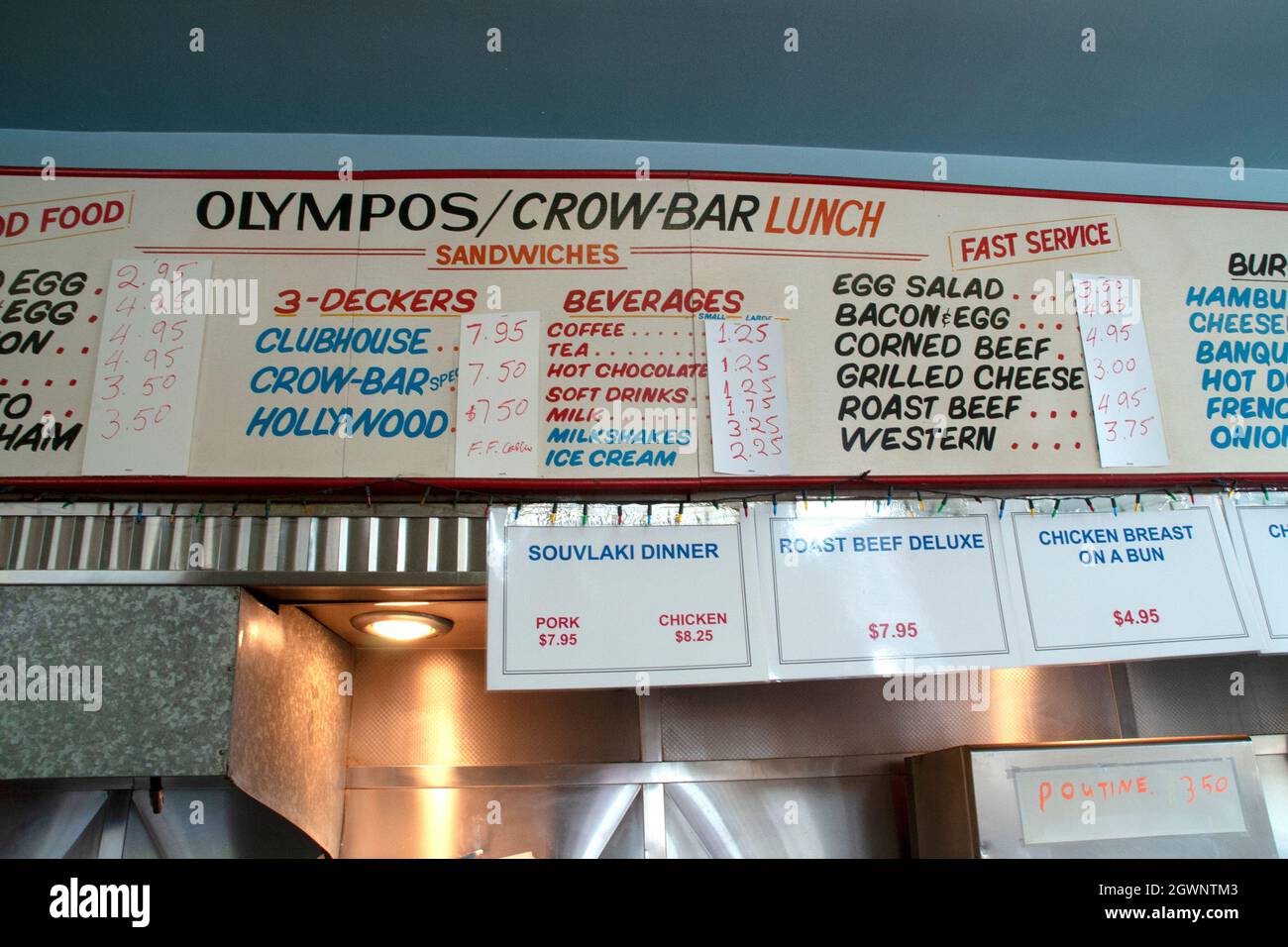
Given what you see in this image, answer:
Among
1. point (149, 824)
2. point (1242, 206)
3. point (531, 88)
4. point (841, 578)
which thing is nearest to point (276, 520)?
point (149, 824)

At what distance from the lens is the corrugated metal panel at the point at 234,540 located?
2623 millimetres

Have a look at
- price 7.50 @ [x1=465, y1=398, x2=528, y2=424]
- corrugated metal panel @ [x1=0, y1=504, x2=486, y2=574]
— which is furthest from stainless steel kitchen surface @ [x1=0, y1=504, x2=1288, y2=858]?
price 7.50 @ [x1=465, y1=398, x2=528, y2=424]

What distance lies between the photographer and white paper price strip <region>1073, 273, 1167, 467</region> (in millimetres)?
2998

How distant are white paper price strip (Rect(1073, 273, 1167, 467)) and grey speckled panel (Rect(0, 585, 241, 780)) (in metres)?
2.75

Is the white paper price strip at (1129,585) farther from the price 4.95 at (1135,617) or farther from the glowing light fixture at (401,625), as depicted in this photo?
the glowing light fixture at (401,625)

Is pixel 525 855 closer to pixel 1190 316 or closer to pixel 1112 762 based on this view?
pixel 1112 762

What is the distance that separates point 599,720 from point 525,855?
52 cm

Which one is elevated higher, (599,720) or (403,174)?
(403,174)

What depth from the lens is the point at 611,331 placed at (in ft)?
9.59

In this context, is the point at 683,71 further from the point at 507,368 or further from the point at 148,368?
the point at 148,368

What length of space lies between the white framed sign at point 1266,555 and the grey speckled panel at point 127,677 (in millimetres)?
3099

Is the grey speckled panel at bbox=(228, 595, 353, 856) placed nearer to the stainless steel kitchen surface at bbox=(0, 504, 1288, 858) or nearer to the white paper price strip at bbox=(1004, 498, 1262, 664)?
the stainless steel kitchen surface at bbox=(0, 504, 1288, 858)

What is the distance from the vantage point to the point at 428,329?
2885 millimetres

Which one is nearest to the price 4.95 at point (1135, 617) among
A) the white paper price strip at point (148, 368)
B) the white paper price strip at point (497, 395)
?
the white paper price strip at point (497, 395)
